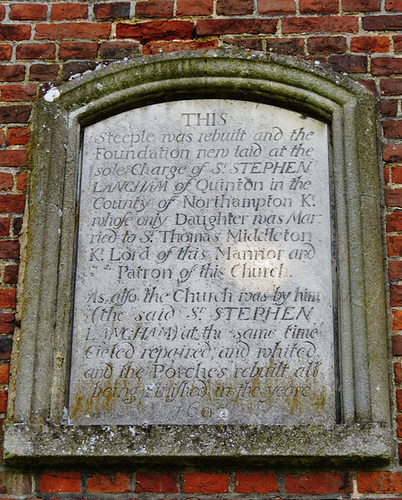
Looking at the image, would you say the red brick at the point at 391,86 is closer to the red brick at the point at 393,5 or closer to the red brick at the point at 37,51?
the red brick at the point at 393,5

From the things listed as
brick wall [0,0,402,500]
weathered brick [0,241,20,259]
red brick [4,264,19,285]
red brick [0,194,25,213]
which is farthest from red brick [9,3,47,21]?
red brick [4,264,19,285]

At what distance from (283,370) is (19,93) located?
183 cm

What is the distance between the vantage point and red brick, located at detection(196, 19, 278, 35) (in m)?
3.76

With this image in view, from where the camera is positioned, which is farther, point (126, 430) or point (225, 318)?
point (225, 318)

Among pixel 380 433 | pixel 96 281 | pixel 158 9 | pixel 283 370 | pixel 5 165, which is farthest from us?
pixel 158 9

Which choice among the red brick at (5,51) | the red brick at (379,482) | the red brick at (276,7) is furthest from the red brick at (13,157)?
the red brick at (379,482)

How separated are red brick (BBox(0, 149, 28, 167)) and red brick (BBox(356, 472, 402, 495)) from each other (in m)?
2.03

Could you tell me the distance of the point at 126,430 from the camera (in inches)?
119

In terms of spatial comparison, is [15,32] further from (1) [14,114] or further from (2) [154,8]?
(2) [154,8]

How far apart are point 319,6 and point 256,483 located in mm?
2275

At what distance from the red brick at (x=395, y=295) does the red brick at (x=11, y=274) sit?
1628 mm

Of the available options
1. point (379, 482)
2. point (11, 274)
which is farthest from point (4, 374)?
point (379, 482)

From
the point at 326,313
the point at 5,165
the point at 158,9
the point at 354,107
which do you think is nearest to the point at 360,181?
the point at 354,107

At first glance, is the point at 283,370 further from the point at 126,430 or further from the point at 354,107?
the point at 354,107
